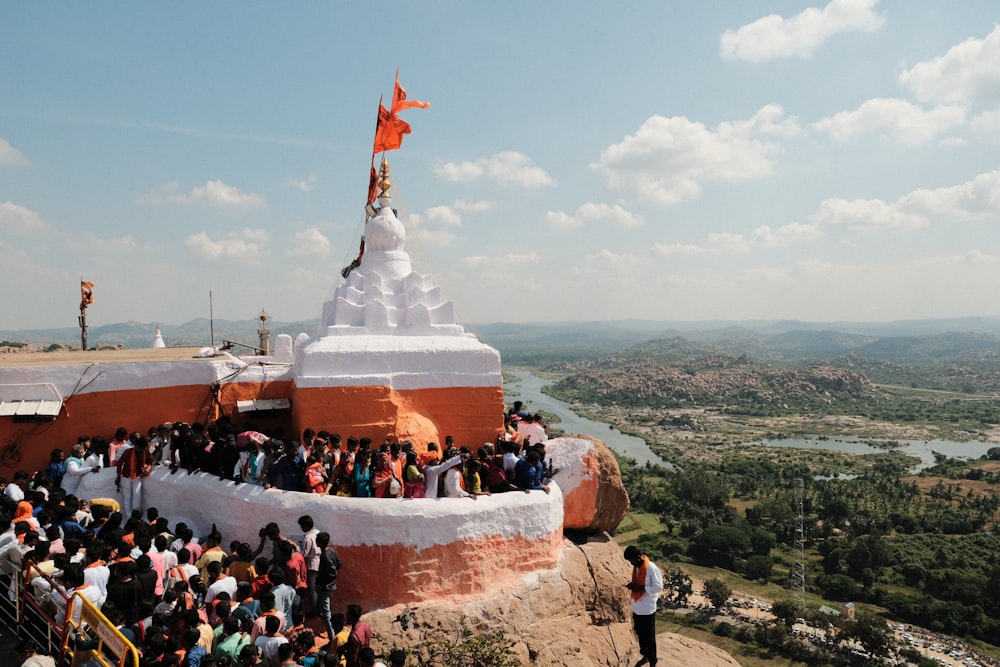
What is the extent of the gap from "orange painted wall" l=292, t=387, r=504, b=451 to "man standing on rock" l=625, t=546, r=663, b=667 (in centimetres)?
487

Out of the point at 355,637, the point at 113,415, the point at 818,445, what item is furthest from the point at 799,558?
the point at 113,415

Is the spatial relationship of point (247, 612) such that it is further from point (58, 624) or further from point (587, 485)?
point (587, 485)

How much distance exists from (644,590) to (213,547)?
643 centimetres

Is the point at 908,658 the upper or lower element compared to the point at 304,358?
lower

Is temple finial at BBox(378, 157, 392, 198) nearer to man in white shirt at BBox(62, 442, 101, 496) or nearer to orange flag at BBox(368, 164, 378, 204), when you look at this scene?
orange flag at BBox(368, 164, 378, 204)

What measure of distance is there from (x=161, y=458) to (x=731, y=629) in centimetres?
3736

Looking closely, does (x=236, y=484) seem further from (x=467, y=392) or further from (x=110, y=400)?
(x=467, y=392)

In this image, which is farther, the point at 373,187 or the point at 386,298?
the point at 373,187

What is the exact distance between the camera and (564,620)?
10.6m

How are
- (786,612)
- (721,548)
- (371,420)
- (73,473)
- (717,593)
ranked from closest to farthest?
(73,473) → (371,420) → (786,612) → (717,593) → (721,548)

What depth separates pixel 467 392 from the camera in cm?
1320

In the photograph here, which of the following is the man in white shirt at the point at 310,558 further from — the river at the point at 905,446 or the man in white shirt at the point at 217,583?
→ the river at the point at 905,446

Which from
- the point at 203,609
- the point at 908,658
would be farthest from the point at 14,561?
the point at 908,658

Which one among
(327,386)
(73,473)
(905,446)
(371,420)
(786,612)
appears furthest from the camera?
(905,446)
